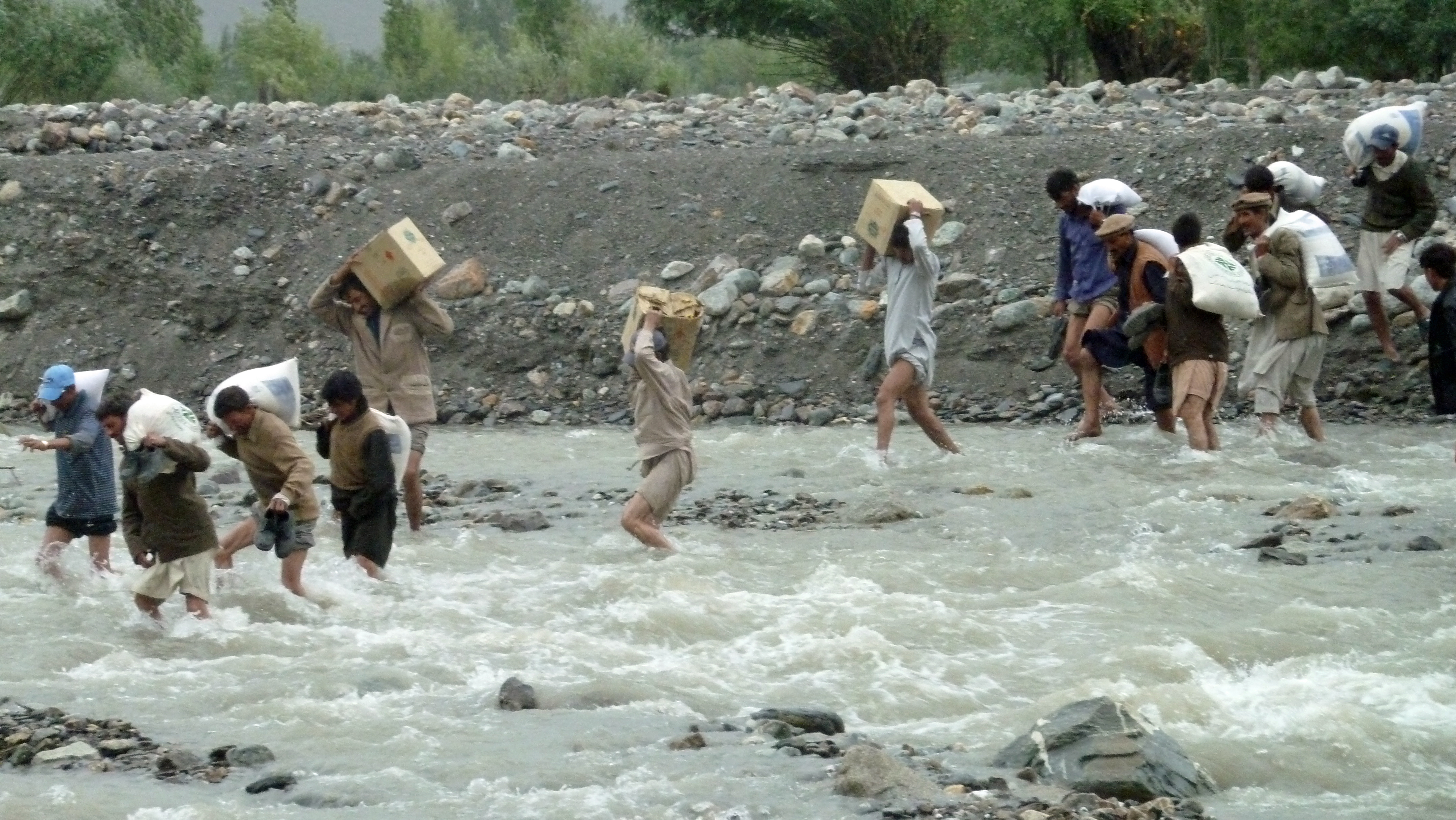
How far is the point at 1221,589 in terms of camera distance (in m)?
7.73

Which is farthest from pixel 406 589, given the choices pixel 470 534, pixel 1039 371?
pixel 1039 371

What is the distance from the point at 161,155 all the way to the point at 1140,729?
48.6 ft

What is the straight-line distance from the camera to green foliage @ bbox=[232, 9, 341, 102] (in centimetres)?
4394

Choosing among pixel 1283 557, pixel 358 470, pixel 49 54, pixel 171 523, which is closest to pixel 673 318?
pixel 358 470

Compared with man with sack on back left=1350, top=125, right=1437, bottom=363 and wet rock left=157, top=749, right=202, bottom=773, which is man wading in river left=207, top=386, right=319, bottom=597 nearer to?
wet rock left=157, top=749, right=202, bottom=773

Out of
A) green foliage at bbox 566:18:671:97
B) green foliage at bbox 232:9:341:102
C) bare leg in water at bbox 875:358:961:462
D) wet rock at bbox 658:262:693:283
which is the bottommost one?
bare leg in water at bbox 875:358:961:462

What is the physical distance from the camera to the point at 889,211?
10188 mm

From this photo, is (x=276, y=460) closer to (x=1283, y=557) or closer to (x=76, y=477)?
(x=76, y=477)

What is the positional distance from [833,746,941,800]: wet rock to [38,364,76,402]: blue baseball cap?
4145 mm

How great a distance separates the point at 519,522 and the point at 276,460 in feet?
8.32

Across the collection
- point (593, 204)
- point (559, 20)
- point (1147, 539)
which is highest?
point (559, 20)

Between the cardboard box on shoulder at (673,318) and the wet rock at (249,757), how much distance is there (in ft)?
9.73

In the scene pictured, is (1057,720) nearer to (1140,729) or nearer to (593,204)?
(1140,729)

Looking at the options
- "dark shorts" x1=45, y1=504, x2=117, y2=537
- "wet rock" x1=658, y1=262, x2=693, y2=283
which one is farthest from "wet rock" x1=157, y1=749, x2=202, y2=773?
"wet rock" x1=658, y1=262, x2=693, y2=283
